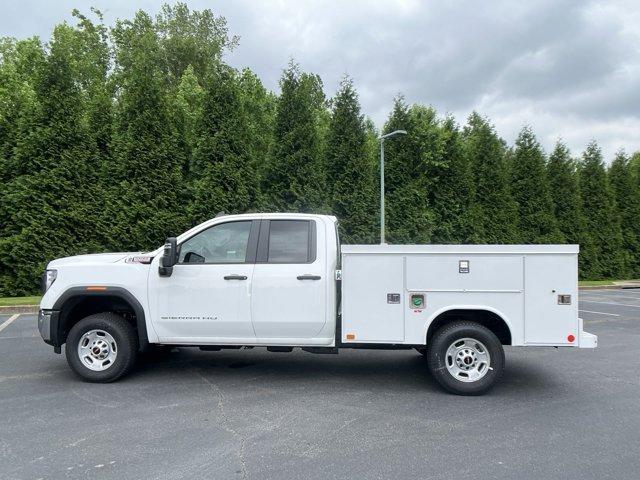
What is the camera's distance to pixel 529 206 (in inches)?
863

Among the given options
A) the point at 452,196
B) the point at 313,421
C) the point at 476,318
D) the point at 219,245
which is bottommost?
the point at 313,421

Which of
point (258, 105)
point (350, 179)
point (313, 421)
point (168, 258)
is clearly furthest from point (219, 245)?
point (258, 105)

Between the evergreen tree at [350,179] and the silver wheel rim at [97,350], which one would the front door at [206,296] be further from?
the evergreen tree at [350,179]

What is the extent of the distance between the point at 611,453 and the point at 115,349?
17.5 ft

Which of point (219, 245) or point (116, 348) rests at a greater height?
point (219, 245)

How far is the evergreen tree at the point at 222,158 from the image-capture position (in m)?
16.1

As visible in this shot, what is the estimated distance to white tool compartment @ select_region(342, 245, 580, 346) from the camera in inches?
210

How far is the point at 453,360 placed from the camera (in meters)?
5.54

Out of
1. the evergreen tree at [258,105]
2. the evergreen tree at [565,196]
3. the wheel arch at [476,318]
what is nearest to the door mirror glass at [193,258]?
the wheel arch at [476,318]

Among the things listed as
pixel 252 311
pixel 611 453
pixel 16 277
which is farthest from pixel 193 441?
pixel 16 277

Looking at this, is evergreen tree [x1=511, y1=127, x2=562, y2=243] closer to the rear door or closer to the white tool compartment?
the white tool compartment

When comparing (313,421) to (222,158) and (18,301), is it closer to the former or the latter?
(18,301)

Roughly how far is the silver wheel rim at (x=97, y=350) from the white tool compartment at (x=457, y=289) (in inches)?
113

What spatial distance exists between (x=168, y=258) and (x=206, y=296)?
0.63 m
